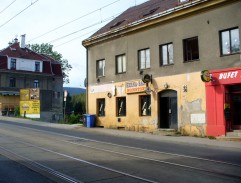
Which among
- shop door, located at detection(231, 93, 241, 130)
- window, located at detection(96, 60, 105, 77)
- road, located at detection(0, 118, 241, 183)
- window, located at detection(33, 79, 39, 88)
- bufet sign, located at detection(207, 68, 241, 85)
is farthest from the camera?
window, located at detection(33, 79, 39, 88)

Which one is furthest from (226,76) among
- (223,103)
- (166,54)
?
(166,54)

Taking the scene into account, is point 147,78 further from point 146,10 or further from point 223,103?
point 146,10

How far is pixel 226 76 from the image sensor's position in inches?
695

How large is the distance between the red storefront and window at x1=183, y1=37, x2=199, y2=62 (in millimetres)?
1977

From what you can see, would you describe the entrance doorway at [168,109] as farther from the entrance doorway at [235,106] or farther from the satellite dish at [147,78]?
the entrance doorway at [235,106]

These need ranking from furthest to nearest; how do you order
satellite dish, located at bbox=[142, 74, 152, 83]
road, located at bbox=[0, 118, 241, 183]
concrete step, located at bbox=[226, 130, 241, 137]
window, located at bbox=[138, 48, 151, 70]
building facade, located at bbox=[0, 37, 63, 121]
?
building facade, located at bbox=[0, 37, 63, 121] → window, located at bbox=[138, 48, 151, 70] → satellite dish, located at bbox=[142, 74, 152, 83] → concrete step, located at bbox=[226, 130, 241, 137] → road, located at bbox=[0, 118, 241, 183]

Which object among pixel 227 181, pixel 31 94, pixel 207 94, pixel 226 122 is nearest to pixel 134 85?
pixel 207 94

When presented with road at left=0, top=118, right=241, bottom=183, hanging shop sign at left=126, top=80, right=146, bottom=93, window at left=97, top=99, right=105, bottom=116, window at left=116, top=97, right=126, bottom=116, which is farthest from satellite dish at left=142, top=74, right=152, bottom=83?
road at left=0, top=118, right=241, bottom=183

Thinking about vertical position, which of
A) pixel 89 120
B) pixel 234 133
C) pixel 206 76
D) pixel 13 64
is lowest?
pixel 234 133

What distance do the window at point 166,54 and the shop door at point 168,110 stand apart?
6.72 ft

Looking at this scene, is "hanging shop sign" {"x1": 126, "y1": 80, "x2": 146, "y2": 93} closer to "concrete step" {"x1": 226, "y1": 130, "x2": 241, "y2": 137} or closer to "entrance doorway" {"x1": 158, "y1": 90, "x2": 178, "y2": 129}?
"entrance doorway" {"x1": 158, "y1": 90, "x2": 178, "y2": 129}

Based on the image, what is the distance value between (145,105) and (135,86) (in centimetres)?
156

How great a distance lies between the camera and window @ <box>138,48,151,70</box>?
22.8 m

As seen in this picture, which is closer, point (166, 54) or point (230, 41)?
point (230, 41)
